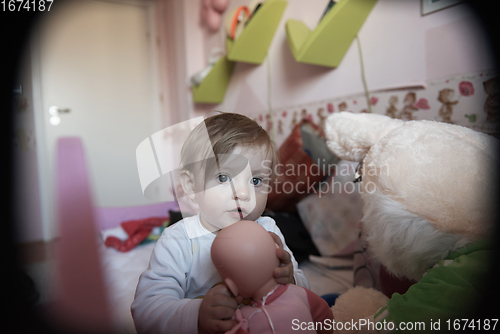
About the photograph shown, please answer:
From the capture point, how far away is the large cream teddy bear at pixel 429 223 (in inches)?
12.9

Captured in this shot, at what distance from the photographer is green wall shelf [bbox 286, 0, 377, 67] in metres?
0.96

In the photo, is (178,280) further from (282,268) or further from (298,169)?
(298,169)

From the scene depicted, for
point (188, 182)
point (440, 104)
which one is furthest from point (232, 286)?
point (440, 104)

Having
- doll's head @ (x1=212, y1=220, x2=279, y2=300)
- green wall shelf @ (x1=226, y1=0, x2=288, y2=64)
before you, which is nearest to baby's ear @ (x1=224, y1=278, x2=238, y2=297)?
doll's head @ (x1=212, y1=220, x2=279, y2=300)

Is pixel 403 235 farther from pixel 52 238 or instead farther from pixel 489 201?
pixel 52 238

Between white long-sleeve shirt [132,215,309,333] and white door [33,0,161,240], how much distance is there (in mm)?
75

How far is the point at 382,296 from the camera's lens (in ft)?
1.57

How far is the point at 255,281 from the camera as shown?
0.96 ft

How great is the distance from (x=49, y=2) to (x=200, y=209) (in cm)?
33

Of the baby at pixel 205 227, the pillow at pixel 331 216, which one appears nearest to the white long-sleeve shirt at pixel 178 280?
the baby at pixel 205 227

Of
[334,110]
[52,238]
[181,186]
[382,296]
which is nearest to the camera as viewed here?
[52,238]

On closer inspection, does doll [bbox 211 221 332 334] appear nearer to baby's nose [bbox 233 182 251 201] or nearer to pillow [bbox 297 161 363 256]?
baby's nose [bbox 233 182 251 201]

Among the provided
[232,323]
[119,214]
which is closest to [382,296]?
[232,323]

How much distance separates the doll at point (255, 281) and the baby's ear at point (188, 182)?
64 mm
